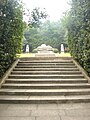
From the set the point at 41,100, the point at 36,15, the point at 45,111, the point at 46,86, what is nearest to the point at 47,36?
the point at 36,15

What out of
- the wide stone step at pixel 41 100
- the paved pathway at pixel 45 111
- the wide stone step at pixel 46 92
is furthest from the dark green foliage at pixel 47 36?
the paved pathway at pixel 45 111

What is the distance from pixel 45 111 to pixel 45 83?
2.45m

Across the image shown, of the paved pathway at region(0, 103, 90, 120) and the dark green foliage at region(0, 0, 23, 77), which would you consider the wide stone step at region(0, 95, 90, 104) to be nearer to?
the paved pathway at region(0, 103, 90, 120)

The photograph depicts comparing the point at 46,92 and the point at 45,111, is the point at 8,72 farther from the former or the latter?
the point at 45,111

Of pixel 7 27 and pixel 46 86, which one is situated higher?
pixel 7 27

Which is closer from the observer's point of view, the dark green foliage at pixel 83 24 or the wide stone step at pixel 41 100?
the wide stone step at pixel 41 100

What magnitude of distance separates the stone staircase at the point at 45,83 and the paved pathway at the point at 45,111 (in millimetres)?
334

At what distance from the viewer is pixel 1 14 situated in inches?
316

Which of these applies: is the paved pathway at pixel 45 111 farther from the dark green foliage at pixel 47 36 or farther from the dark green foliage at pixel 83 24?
the dark green foliage at pixel 47 36

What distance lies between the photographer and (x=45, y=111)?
218 inches

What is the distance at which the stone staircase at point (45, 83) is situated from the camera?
21.4 feet

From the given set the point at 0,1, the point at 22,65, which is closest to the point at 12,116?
the point at 0,1

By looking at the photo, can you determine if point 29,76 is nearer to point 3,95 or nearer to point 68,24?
point 3,95

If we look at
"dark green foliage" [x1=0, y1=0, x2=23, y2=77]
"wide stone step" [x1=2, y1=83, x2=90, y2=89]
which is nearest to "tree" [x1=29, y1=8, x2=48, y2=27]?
"dark green foliage" [x1=0, y1=0, x2=23, y2=77]
